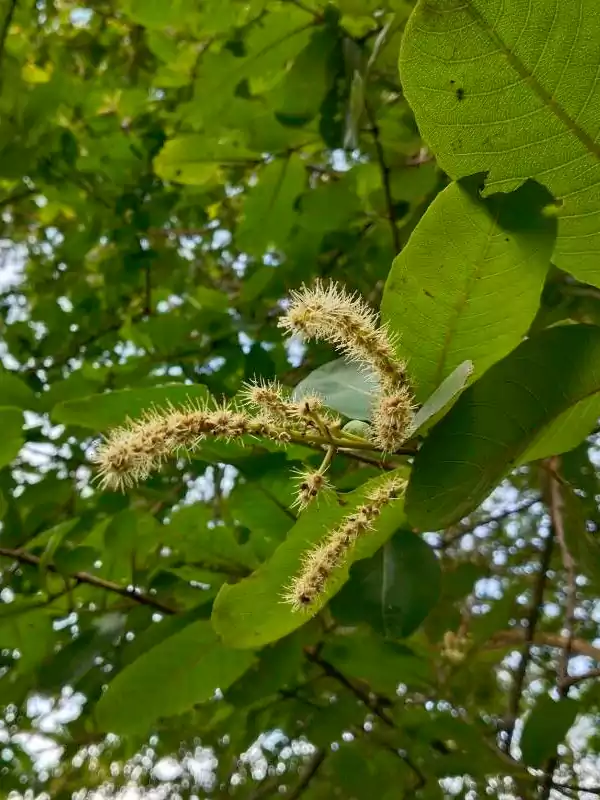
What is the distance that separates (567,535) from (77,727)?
40.6 inches

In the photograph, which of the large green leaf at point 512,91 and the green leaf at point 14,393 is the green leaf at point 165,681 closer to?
the green leaf at point 14,393

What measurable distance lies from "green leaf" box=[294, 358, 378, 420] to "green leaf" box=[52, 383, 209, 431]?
99mm

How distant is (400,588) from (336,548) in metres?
0.32

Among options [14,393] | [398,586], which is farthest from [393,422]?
[14,393]

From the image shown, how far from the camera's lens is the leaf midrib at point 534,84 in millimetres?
510

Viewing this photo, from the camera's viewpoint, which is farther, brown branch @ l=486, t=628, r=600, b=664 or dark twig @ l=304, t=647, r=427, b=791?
brown branch @ l=486, t=628, r=600, b=664

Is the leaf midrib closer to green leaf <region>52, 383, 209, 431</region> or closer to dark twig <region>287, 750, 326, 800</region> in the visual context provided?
green leaf <region>52, 383, 209, 431</region>

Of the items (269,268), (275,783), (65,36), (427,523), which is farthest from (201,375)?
(65,36)

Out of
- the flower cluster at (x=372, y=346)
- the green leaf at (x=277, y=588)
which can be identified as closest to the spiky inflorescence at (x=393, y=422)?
the flower cluster at (x=372, y=346)

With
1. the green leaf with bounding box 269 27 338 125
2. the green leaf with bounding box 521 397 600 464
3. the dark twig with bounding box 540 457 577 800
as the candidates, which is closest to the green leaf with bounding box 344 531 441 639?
the green leaf with bounding box 521 397 600 464

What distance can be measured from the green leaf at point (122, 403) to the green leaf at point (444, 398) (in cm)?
22

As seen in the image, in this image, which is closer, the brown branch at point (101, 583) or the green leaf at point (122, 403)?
the green leaf at point (122, 403)

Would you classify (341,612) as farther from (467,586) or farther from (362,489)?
(467,586)

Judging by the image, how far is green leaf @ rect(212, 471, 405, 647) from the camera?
67cm
